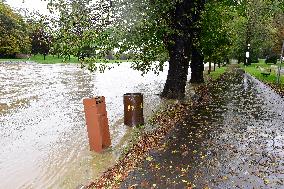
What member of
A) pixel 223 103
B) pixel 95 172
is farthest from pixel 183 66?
pixel 95 172

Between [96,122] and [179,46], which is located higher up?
[179,46]

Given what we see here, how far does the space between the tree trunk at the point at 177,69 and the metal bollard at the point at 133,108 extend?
6216 mm

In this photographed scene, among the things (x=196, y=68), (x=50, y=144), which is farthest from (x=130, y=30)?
(x=196, y=68)

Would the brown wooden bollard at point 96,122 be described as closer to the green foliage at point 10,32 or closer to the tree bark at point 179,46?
the tree bark at point 179,46

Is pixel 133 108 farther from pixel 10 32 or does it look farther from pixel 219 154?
pixel 10 32

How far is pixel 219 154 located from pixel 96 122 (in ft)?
9.66

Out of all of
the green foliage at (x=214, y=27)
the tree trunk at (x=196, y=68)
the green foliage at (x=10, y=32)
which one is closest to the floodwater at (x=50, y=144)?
the green foliage at (x=214, y=27)

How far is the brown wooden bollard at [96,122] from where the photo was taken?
962 centimetres

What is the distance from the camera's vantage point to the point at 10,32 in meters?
74.0

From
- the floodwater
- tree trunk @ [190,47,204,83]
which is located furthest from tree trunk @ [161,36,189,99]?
tree trunk @ [190,47,204,83]

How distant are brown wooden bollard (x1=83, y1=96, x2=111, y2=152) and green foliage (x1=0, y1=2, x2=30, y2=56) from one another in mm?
58921

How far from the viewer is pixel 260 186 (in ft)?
23.7

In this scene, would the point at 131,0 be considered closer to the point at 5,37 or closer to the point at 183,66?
the point at 183,66

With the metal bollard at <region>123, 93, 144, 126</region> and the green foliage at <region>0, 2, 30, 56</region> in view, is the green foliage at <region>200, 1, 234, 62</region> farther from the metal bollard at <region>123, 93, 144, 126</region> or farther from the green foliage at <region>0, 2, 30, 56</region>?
the green foliage at <region>0, 2, 30, 56</region>
